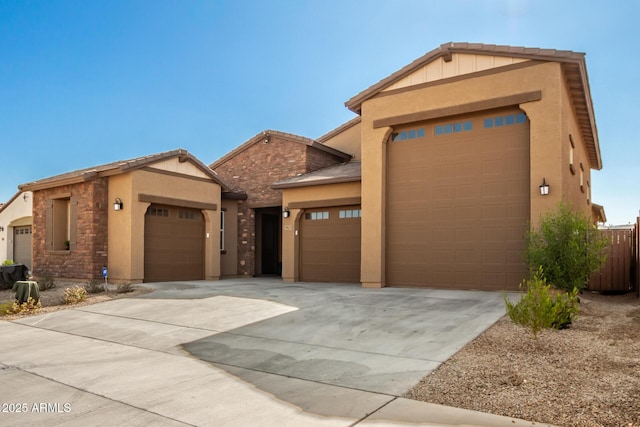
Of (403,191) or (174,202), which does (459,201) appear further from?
(174,202)

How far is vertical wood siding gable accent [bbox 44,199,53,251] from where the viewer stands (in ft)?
57.7

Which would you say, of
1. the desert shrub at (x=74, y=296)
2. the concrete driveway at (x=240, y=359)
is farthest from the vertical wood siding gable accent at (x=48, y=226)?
the concrete driveway at (x=240, y=359)

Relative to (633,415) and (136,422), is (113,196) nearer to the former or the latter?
(136,422)

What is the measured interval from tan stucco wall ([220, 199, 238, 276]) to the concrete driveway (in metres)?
8.24

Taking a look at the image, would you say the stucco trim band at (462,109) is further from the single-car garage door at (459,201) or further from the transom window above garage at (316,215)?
the transom window above garage at (316,215)

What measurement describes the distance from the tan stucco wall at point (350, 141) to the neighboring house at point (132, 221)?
20.1ft

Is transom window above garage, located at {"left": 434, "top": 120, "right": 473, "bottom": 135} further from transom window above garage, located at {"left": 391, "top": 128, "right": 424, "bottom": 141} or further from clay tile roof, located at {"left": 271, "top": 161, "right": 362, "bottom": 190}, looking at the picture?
clay tile roof, located at {"left": 271, "top": 161, "right": 362, "bottom": 190}

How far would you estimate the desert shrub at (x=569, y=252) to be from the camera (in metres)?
9.13

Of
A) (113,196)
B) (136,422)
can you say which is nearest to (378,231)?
(113,196)

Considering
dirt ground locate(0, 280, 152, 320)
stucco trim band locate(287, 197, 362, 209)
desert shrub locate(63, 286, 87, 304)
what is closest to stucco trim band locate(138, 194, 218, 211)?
dirt ground locate(0, 280, 152, 320)

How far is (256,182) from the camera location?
20.5 meters

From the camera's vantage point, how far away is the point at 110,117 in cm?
2172

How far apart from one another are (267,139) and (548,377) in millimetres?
16803

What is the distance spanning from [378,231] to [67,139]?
1770 cm
